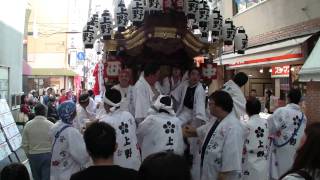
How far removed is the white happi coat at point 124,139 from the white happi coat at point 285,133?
10.1 ft

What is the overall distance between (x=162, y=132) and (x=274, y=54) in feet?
32.5

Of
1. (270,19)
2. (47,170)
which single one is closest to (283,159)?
(47,170)

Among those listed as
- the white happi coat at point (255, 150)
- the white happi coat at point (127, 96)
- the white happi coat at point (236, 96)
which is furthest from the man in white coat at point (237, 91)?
the white happi coat at point (127, 96)

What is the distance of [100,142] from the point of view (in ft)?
11.6

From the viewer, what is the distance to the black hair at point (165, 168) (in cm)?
244

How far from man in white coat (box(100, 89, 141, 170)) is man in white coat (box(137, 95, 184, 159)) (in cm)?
21

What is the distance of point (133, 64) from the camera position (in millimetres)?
9883

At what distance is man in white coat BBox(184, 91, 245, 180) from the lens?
5617mm

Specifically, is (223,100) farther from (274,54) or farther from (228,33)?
(274,54)

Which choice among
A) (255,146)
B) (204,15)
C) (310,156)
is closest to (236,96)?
(255,146)

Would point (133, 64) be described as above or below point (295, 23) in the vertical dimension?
below

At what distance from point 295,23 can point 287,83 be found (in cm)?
250

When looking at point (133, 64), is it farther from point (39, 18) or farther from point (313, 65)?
point (39, 18)

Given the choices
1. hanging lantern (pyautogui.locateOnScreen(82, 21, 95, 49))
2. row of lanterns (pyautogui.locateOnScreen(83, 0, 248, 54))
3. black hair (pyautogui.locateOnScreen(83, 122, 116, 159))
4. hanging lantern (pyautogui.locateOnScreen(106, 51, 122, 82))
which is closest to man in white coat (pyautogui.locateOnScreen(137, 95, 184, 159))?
black hair (pyautogui.locateOnScreen(83, 122, 116, 159))
